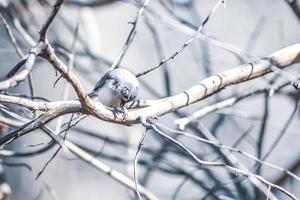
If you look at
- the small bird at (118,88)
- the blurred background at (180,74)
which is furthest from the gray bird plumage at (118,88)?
the blurred background at (180,74)

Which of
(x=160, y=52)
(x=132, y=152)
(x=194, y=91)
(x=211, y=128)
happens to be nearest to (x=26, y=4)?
(x=160, y=52)

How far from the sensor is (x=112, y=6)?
198cm

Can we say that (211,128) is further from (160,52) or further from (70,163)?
(70,163)

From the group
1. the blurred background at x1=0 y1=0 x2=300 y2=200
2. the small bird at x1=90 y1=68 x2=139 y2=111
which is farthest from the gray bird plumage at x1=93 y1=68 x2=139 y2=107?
the blurred background at x1=0 y1=0 x2=300 y2=200

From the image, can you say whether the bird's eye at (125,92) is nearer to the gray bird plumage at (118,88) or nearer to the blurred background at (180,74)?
the gray bird plumage at (118,88)

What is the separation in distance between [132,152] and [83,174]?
1.60 ft

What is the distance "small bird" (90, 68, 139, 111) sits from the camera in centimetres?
97

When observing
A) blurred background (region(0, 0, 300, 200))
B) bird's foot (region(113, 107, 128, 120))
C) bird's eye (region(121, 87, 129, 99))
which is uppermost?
blurred background (region(0, 0, 300, 200))

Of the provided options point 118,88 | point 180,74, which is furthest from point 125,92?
point 180,74

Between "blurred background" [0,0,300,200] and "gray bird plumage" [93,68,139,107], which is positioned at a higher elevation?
"blurred background" [0,0,300,200]

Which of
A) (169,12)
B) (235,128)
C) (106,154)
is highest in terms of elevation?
(169,12)

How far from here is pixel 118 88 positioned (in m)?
0.97

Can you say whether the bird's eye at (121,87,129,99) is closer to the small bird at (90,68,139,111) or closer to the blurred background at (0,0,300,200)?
the small bird at (90,68,139,111)

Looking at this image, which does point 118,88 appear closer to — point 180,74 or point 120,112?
point 120,112
